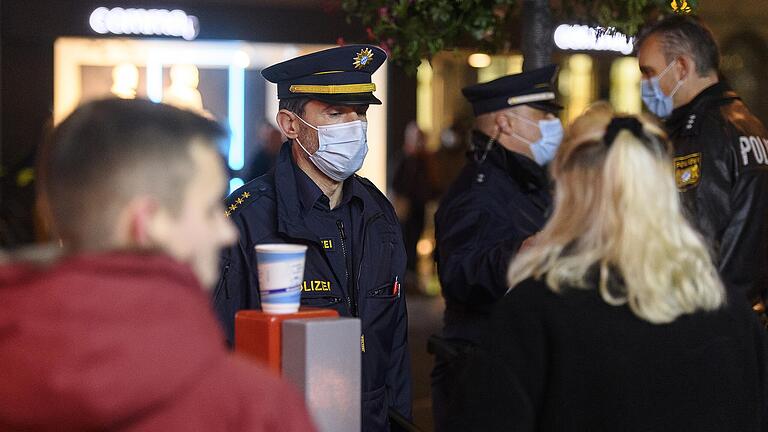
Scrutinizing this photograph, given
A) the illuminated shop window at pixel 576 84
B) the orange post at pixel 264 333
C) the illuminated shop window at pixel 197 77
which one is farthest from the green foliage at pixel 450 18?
the illuminated shop window at pixel 576 84

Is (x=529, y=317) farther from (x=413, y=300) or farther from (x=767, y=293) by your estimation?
(x=413, y=300)

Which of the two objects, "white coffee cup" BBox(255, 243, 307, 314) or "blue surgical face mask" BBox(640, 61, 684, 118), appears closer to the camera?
"white coffee cup" BBox(255, 243, 307, 314)

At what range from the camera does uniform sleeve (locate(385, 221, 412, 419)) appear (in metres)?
3.45

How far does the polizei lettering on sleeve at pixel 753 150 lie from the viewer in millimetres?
4176

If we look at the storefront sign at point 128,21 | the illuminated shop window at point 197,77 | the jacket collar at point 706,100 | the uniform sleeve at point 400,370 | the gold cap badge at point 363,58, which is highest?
the storefront sign at point 128,21

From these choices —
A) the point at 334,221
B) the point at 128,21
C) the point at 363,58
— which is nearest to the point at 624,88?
the point at 128,21

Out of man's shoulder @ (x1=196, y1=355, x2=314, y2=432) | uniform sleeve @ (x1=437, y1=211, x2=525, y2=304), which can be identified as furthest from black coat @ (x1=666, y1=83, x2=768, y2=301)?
man's shoulder @ (x1=196, y1=355, x2=314, y2=432)

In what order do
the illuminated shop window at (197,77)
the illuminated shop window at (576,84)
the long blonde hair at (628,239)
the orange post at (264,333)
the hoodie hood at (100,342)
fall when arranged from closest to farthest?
1. the hoodie hood at (100,342)
2. the long blonde hair at (628,239)
3. the orange post at (264,333)
4. the illuminated shop window at (197,77)
5. the illuminated shop window at (576,84)

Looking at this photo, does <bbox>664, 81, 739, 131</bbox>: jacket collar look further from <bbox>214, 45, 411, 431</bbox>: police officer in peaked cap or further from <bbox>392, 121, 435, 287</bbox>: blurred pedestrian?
<bbox>392, 121, 435, 287</bbox>: blurred pedestrian

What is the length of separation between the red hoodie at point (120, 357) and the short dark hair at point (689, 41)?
3.24 metres

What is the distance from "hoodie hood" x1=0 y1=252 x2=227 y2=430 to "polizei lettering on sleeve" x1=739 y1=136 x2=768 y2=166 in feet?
10.0

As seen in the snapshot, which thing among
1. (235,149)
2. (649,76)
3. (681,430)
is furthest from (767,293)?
(235,149)

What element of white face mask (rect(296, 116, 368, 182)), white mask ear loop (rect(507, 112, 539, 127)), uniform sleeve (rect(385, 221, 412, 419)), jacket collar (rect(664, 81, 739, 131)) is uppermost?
jacket collar (rect(664, 81, 739, 131))

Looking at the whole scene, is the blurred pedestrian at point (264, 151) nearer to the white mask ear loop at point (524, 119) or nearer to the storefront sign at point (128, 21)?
the storefront sign at point (128, 21)
